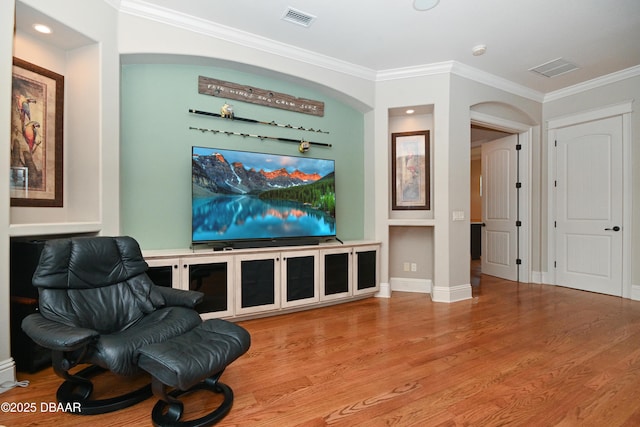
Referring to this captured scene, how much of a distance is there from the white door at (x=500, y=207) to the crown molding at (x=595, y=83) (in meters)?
0.75

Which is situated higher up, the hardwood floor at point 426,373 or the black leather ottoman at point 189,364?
the black leather ottoman at point 189,364

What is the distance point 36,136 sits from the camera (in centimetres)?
248

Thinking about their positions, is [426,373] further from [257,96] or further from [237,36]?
[237,36]

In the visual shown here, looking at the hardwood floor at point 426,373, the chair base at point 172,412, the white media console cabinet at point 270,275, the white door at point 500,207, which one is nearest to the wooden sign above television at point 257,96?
the white media console cabinet at point 270,275

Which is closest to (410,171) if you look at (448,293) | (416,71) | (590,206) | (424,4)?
(416,71)

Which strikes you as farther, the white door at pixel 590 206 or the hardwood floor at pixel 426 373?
the white door at pixel 590 206

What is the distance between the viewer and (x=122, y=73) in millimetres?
2936

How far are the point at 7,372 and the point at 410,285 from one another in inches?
159

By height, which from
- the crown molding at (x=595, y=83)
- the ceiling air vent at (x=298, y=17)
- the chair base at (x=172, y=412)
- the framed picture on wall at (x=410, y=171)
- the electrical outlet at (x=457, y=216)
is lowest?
the chair base at (x=172, y=412)

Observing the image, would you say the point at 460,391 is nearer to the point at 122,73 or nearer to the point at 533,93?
the point at 122,73

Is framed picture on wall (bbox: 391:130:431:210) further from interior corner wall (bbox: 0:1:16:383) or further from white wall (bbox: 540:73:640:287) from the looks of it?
interior corner wall (bbox: 0:1:16:383)

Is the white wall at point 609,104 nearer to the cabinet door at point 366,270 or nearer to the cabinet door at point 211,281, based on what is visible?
the cabinet door at point 366,270

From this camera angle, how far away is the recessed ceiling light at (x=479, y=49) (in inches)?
135

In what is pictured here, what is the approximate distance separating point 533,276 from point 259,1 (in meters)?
5.25
